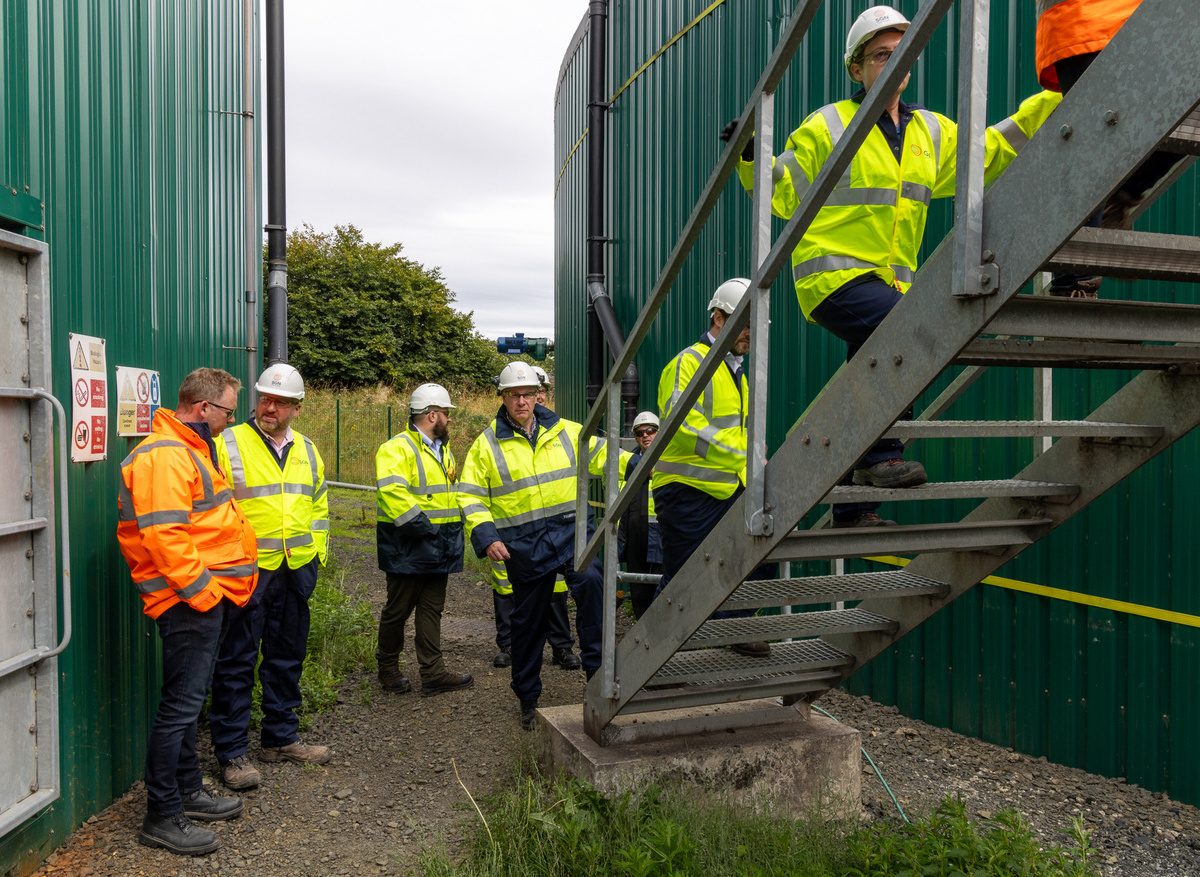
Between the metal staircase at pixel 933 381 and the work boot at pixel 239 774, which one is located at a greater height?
the metal staircase at pixel 933 381

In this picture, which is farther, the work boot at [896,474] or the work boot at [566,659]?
the work boot at [566,659]

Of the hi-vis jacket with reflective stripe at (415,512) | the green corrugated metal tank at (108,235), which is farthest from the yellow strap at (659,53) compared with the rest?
the hi-vis jacket with reflective stripe at (415,512)

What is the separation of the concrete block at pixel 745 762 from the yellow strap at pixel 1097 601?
1273mm

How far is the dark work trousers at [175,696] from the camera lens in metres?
3.79

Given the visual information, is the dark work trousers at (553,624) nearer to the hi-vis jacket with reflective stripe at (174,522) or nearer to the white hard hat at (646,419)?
the white hard hat at (646,419)

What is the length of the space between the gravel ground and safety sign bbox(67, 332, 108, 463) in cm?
166

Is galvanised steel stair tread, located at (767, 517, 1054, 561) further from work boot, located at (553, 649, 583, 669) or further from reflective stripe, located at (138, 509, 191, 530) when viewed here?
work boot, located at (553, 649, 583, 669)

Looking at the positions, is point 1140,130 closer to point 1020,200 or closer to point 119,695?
point 1020,200

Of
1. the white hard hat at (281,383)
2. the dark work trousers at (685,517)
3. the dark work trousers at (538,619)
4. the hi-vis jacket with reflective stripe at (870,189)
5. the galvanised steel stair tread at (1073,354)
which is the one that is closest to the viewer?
the galvanised steel stair tread at (1073,354)

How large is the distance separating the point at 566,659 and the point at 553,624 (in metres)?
0.28

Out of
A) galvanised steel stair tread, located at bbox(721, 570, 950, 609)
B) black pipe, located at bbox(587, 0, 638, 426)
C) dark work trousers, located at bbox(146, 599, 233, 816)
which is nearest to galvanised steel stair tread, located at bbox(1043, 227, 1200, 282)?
galvanised steel stair tread, located at bbox(721, 570, 950, 609)

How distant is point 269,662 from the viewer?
4867 millimetres

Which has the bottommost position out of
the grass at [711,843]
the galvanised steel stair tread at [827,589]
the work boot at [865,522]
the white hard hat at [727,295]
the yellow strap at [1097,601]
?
the grass at [711,843]

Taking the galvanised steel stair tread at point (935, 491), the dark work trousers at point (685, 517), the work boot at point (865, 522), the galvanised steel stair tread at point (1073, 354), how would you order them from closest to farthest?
the galvanised steel stair tread at point (1073, 354)
the galvanised steel stair tread at point (935, 491)
the work boot at point (865, 522)
the dark work trousers at point (685, 517)
